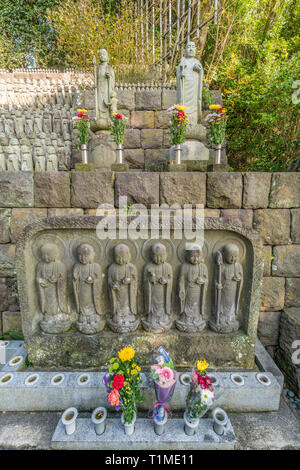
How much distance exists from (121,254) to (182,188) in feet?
4.80

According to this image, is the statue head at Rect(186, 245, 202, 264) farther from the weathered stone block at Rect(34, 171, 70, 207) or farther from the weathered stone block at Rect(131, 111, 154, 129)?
the weathered stone block at Rect(131, 111, 154, 129)

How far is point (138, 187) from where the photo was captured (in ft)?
11.0

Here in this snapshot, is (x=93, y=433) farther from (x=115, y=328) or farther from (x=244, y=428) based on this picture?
(x=244, y=428)

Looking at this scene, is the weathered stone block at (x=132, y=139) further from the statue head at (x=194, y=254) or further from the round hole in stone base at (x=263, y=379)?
the round hole in stone base at (x=263, y=379)

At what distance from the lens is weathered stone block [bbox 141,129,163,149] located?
5.98 meters

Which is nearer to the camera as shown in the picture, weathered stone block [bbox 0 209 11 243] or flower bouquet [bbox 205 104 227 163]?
weathered stone block [bbox 0 209 11 243]

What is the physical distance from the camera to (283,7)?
9672 mm

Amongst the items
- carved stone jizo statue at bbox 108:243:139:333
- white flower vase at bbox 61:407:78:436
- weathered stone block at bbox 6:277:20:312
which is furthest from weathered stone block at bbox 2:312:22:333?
white flower vase at bbox 61:407:78:436

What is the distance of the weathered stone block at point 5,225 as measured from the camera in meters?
3.40

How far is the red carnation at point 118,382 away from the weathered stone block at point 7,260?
99.1 inches

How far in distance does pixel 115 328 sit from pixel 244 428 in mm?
1530

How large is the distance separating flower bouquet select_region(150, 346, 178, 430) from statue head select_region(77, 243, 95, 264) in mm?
1126

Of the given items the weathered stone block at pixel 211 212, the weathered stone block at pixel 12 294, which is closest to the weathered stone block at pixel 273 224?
the weathered stone block at pixel 211 212

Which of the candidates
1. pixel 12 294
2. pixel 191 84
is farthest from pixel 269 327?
pixel 191 84
